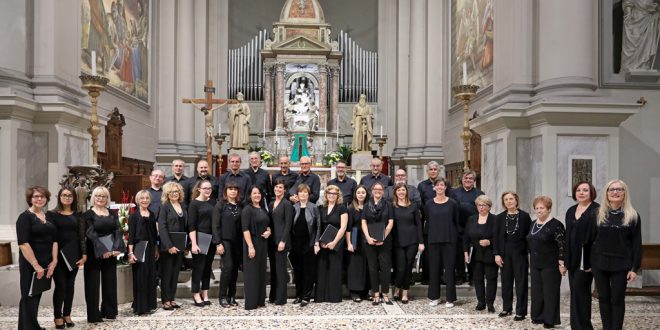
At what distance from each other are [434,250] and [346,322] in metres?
1.63

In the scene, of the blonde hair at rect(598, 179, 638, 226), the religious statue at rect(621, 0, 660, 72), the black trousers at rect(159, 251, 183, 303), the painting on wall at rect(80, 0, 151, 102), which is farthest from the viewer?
the painting on wall at rect(80, 0, 151, 102)

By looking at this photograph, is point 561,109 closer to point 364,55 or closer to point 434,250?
point 434,250

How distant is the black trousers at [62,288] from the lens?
6496 millimetres

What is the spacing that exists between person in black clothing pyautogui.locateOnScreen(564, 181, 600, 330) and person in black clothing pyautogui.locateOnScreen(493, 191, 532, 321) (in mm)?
834

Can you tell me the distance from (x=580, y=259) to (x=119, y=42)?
38.2 feet

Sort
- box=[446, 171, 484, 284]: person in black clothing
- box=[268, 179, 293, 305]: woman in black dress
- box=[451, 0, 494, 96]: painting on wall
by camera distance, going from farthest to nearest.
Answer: box=[451, 0, 494, 96]: painting on wall → box=[446, 171, 484, 284]: person in black clothing → box=[268, 179, 293, 305]: woman in black dress

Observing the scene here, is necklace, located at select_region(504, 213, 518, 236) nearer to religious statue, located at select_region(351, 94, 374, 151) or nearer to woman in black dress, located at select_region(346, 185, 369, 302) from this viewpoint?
woman in black dress, located at select_region(346, 185, 369, 302)

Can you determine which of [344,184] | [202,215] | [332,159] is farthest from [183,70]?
[202,215]

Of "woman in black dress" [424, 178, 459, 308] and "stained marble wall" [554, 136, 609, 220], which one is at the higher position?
"stained marble wall" [554, 136, 609, 220]

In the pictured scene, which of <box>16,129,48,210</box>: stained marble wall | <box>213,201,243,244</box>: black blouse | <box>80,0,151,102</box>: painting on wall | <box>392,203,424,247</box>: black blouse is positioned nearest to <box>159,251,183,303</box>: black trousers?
<box>213,201,243,244</box>: black blouse

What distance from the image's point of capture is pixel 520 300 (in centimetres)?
705

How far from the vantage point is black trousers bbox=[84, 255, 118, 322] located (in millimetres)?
6824

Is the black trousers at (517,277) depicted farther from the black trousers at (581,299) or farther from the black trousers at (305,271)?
the black trousers at (305,271)

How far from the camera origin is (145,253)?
7.24 meters
